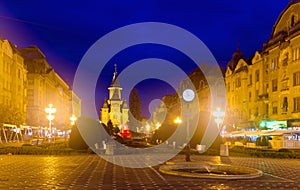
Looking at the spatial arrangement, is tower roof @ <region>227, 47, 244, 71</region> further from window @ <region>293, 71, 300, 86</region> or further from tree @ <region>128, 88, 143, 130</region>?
tree @ <region>128, 88, 143, 130</region>

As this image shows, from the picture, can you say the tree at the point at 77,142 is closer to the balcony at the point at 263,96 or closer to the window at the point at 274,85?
the window at the point at 274,85

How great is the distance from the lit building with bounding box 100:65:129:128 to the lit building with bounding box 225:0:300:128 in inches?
2840

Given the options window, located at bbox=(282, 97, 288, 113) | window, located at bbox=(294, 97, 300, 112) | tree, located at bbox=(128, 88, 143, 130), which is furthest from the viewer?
tree, located at bbox=(128, 88, 143, 130)

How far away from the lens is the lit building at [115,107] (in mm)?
136750

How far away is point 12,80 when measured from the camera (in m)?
73.7

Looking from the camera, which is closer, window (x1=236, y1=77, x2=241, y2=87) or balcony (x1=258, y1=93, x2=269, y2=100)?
balcony (x1=258, y1=93, x2=269, y2=100)

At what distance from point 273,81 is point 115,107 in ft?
299

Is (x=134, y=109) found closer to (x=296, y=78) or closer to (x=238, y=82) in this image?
(x=238, y=82)

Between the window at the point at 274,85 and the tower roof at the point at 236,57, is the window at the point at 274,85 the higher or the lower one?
the lower one

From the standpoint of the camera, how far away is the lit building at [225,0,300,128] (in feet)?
149

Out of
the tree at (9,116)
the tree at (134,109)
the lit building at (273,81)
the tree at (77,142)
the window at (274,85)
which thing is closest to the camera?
the tree at (77,142)

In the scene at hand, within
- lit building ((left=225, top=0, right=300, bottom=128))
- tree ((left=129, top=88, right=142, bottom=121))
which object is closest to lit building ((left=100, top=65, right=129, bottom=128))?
tree ((left=129, top=88, right=142, bottom=121))

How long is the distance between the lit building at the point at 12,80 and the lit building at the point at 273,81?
32.3 meters

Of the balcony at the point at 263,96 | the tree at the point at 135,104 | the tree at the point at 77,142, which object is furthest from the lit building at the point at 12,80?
the tree at the point at 135,104
